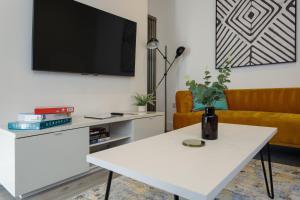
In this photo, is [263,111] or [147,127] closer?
[147,127]

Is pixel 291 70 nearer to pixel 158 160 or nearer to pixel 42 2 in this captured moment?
pixel 158 160

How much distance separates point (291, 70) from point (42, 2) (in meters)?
2.98

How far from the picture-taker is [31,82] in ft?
6.12

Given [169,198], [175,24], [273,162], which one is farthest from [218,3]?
[169,198]

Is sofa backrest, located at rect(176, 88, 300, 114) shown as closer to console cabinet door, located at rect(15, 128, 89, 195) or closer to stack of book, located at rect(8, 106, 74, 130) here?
console cabinet door, located at rect(15, 128, 89, 195)

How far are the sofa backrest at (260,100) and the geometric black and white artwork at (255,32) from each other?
1.42 feet

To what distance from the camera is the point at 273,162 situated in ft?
6.95

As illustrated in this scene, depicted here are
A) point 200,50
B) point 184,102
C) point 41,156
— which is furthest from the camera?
point 200,50

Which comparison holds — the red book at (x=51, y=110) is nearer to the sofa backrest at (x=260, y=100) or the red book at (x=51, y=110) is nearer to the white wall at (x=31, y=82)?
the white wall at (x=31, y=82)

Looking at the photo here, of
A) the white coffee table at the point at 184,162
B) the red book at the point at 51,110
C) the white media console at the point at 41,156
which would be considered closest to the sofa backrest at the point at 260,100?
the white media console at the point at 41,156

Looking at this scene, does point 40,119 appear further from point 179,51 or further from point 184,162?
point 179,51

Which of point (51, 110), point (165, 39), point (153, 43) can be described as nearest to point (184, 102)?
point (153, 43)

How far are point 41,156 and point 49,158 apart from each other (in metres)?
0.06

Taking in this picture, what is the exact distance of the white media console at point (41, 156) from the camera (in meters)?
1.38
